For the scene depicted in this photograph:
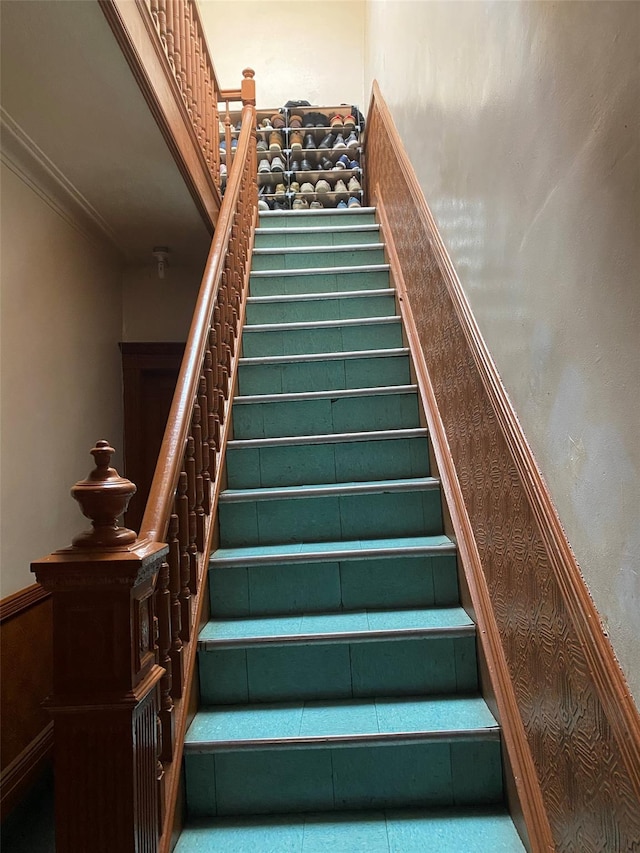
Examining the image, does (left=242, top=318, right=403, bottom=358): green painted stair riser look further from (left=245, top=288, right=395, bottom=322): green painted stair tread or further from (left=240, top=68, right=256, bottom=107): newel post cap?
(left=240, top=68, right=256, bottom=107): newel post cap

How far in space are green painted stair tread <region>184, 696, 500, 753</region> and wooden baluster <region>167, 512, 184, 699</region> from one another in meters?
0.15

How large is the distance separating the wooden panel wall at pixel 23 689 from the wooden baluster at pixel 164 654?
0.95m

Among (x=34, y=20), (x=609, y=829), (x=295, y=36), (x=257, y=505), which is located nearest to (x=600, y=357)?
(x=609, y=829)

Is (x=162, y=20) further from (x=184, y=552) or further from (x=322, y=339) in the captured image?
(x=184, y=552)

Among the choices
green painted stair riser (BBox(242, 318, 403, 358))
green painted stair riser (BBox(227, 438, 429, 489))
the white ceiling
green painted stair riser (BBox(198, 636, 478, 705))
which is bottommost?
green painted stair riser (BBox(198, 636, 478, 705))

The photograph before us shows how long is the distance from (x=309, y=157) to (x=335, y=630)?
4.50 meters

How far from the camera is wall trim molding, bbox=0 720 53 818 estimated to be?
205 centimetres

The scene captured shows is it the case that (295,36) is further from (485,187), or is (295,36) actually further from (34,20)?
(485,187)

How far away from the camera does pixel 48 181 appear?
2.72 m

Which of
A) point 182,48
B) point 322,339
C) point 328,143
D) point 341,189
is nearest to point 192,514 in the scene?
point 322,339

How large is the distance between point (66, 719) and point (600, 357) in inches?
44.9

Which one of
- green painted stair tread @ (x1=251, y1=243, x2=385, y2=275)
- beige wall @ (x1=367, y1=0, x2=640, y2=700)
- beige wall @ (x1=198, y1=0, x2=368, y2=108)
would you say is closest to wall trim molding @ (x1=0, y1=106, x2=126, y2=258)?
green painted stair tread @ (x1=251, y1=243, x2=385, y2=275)

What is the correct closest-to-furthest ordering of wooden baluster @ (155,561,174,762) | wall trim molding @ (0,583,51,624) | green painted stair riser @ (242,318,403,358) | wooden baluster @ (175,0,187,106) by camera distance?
wooden baluster @ (155,561,174,762) < wall trim molding @ (0,583,51,624) < wooden baluster @ (175,0,187,106) < green painted stair riser @ (242,318,403,358)

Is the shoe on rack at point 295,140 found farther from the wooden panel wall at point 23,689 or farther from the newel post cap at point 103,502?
the newel post cap at point 103,502
